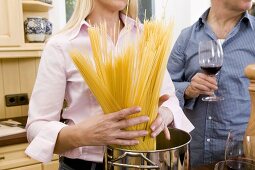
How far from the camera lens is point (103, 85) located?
55 cm

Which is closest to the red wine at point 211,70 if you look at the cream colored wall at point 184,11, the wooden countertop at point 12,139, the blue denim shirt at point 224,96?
the blue denim shirt at point 224,96

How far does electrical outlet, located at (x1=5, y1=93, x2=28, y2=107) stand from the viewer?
210cm

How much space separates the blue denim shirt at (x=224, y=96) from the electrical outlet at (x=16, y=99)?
1.29m

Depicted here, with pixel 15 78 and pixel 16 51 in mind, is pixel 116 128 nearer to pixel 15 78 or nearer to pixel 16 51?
pixel 16 51

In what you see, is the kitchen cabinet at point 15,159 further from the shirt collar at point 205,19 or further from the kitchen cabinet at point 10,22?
the shirt collar at point 205,19

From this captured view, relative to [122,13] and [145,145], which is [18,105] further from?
[145,145]

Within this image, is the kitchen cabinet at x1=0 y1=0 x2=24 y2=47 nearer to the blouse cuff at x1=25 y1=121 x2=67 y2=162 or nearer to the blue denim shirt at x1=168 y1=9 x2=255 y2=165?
the blue denim shirt at x1=168 y1=9 x2=255 y2=165

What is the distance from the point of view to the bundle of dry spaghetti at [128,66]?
1.77 ft

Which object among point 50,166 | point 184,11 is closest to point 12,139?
point 50,166

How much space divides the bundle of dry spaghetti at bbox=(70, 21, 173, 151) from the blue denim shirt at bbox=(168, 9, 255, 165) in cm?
71

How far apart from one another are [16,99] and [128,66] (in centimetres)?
179

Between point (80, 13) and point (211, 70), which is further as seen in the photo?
point (211, 70)

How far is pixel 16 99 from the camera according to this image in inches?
84.0

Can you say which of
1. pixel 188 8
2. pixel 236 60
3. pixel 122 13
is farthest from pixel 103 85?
pixel 188 8
